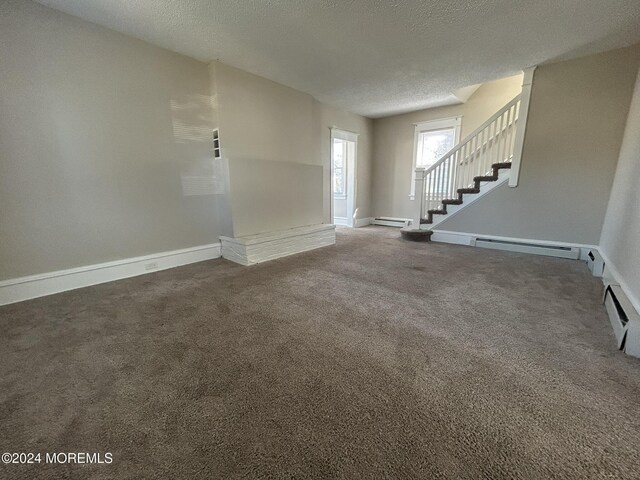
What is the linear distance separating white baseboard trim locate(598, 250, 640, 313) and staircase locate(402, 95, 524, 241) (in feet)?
5.40

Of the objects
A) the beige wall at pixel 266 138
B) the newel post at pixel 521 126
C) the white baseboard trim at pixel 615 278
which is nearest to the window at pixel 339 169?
the beige wall at pixel 266 138

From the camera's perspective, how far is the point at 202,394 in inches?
48.6

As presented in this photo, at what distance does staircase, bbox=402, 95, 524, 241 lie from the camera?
392cm

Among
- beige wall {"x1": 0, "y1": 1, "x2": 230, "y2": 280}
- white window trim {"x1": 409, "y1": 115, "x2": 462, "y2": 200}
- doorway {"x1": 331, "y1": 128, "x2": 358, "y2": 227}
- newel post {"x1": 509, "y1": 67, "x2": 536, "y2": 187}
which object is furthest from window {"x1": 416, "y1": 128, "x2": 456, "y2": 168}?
beige wall {"x1": 0, "y1": 1, "x2": 230, "y2": 280}

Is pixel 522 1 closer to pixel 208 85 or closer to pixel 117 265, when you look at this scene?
pixel 208 85

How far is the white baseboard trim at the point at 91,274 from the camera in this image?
2289mm

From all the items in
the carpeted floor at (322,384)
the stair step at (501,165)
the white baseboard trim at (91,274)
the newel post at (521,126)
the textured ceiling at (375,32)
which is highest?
the textured ceiling at (375,32)

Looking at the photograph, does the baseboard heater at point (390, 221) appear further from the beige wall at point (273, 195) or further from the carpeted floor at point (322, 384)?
the carpeted floor at point (322, 384)

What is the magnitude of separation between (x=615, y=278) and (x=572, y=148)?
197 centimetres

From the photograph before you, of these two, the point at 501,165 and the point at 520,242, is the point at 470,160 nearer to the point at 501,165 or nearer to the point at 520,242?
the point at 501,165

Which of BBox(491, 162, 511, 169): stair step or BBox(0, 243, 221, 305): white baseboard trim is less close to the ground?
BBox(491, 162, 511, 169): stair step

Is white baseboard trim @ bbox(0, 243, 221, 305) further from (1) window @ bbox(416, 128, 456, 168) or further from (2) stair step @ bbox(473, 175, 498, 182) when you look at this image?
(1) window @ bbox(416, 128, 456, 168)

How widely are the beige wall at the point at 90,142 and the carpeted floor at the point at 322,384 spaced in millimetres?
655

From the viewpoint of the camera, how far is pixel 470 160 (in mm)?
4340
